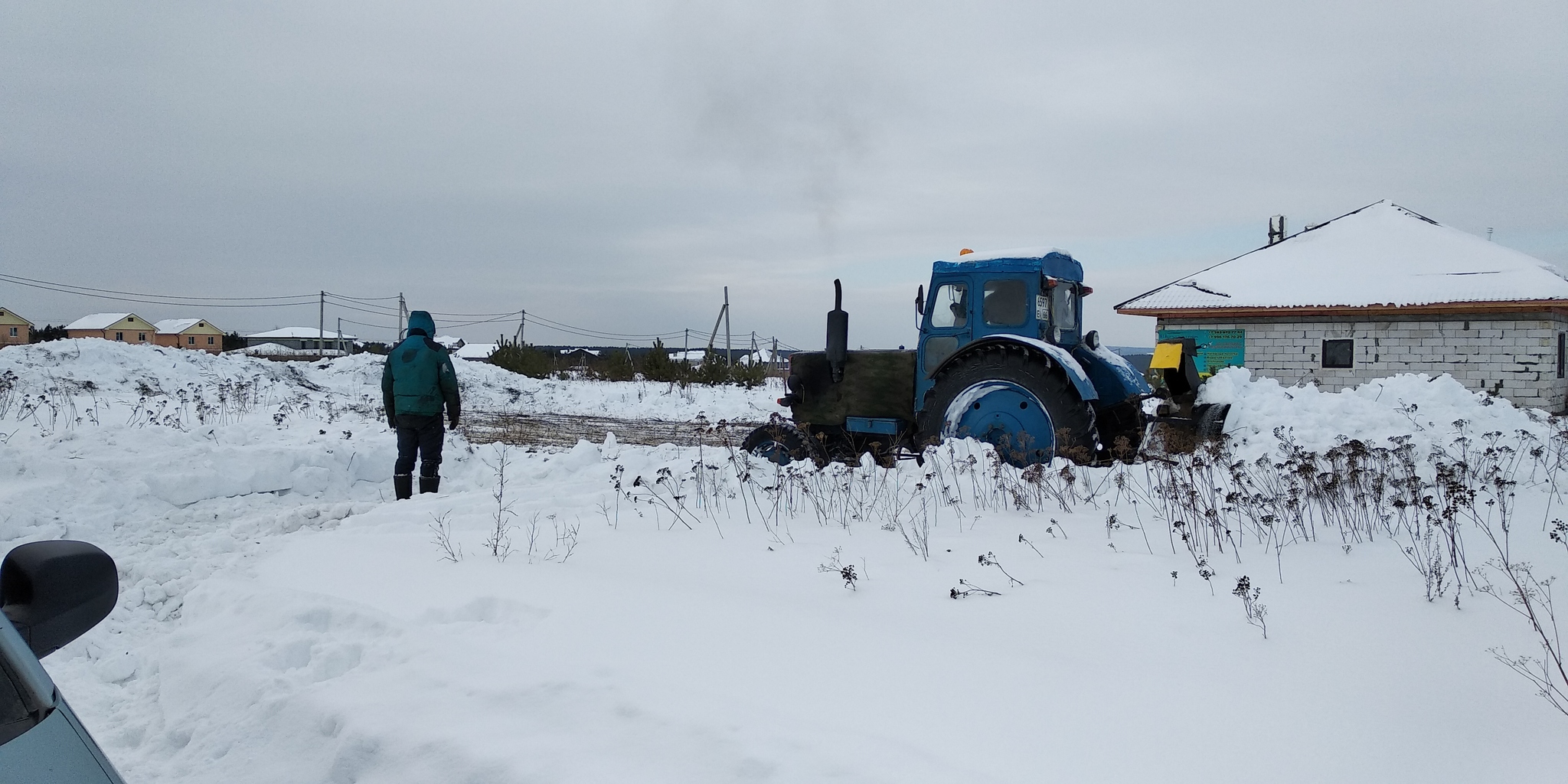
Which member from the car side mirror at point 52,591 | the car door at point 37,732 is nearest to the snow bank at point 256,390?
the car side mirror at point 52,591

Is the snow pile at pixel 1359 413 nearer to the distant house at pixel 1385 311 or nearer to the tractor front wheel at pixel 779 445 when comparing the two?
the tractor front wheel at pixel 779 445

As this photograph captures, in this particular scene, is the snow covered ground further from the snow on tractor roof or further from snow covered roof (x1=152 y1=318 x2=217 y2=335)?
snow covered roof (x1=152 y1=318 x2=217 y2=335)

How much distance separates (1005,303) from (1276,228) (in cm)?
1935

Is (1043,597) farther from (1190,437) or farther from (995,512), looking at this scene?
(1190,437)

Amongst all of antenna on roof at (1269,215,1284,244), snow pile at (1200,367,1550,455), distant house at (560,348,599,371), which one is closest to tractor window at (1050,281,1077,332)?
snow pile at (1200,367,1550,455)

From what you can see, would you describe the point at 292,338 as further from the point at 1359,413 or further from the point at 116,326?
the point at 1359,413

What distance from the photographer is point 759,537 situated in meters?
5.50

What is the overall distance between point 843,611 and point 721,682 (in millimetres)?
923

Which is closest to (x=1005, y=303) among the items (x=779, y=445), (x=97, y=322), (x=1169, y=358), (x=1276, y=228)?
(x=1169, y=358)

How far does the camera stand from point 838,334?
27.4 ft

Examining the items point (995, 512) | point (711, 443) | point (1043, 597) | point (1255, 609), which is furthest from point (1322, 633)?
point (711, 443)

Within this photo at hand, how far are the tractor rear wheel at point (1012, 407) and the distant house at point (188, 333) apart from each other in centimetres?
9187

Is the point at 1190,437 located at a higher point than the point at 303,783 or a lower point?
higher

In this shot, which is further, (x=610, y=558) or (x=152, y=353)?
(x=152, y=353)
